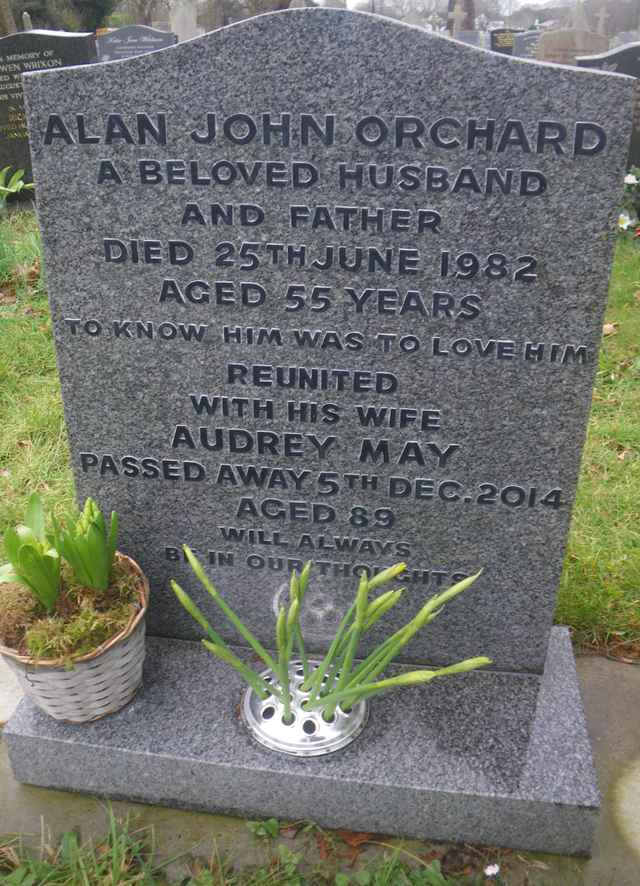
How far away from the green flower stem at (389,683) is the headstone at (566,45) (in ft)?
32.9

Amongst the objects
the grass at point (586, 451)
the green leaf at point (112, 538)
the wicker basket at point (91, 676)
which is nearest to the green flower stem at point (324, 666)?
the wicker basket at point (91, 676)

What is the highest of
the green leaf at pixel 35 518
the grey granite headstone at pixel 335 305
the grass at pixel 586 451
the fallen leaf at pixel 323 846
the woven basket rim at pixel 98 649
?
the grey granite headstone at pixel 335 305

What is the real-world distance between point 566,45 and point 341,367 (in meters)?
9.99

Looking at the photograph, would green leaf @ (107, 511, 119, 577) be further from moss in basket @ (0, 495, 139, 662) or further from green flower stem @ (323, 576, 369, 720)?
green flower stem @ (323, 576, 369, 720)

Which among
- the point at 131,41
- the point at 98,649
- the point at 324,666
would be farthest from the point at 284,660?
the point at 131,41

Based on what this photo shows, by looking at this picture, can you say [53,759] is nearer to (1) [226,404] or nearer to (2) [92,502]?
(2) [92,502]

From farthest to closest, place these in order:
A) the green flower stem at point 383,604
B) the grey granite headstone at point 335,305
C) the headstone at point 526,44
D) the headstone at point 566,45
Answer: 1. the headstone at point 526,44
2. the headstone at point 566,45
3. the green flower stem at point 383,604
4. the grey granite headstone at point 335,305

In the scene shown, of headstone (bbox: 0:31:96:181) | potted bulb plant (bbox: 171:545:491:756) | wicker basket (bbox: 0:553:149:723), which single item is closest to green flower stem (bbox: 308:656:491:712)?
potted bulb plant (bbox: 171:545:491:756)

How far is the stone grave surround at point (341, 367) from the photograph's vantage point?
5.46 ft

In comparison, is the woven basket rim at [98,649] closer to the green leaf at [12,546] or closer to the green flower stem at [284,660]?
the green leaf at [12,546]

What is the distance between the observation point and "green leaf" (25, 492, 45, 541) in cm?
197

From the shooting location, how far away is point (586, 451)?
3572 mm

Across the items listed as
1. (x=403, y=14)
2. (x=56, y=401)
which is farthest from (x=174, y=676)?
(x=403, y=14)

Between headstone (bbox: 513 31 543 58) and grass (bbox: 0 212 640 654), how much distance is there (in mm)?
6367
